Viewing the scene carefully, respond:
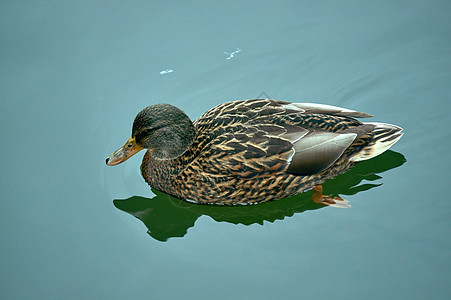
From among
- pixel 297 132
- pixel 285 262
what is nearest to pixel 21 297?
pixel 285 262

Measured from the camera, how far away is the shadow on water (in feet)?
18.4

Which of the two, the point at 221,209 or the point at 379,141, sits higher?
the point at 379,141

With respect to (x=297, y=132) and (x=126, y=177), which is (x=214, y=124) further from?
(x=126, y=177)

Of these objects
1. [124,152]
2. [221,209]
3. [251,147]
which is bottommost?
[221,209]

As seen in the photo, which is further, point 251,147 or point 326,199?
point 326,199

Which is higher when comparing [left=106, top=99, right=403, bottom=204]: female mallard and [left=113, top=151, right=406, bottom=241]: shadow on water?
[left=106, top=99, right=403, bottom=204]: female mallard

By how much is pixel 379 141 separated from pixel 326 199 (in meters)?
0.92

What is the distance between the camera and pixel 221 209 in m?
5.71

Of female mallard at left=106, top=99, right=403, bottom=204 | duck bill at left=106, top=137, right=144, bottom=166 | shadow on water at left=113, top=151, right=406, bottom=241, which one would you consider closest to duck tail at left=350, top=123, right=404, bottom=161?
female mallard at left=106, top=99, right=403, bottom=204

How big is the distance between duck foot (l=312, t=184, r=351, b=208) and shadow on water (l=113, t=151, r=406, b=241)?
0.06 metres

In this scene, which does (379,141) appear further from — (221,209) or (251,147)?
(221,209)

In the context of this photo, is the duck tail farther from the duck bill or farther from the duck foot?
the duck bill

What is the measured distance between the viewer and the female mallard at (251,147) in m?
5.33

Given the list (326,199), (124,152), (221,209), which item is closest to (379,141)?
(326,199)
